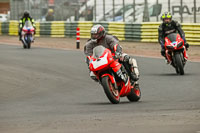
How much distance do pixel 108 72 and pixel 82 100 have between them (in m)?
1.59

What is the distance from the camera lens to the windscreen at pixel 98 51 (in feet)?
34.7

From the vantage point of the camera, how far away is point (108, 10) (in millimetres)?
34719

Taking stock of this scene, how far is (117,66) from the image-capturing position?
1071 cm

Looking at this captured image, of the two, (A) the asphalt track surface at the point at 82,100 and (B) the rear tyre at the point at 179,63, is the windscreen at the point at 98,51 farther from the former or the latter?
(B) the rear tyre at the point at 179,63

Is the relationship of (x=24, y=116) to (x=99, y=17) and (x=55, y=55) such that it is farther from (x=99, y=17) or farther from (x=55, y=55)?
(x=99, y=17)

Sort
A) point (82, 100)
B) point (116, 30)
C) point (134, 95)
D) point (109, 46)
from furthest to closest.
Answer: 1. point (116, 30)
2. point (82, 100)
3. point (134, 95)
4. point (109, 46)

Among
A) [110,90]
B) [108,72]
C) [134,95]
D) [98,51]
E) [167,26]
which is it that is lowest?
[134,95]

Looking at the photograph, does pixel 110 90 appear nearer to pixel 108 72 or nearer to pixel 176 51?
pixel 108 72

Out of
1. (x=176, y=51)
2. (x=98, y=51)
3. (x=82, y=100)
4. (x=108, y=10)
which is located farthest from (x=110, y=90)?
(x=108, y=10)

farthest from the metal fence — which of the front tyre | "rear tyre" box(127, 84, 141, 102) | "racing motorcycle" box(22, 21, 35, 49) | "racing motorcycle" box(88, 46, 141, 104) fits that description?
the front tyre

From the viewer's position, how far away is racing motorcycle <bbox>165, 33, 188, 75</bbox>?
634 inches

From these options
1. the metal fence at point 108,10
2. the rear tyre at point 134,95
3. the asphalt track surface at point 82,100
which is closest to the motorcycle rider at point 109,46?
the rear tyre at point 134,95

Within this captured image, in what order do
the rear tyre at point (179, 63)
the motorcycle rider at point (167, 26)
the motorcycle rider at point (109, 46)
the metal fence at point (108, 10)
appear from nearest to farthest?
the motorcycle rider at point (109, 46)
the rear tyre at point (179, 63)
the motorcycle rider at point (167, 26)
the metal fence at point (108, 10)

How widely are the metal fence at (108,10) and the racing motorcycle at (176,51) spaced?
12.3m
